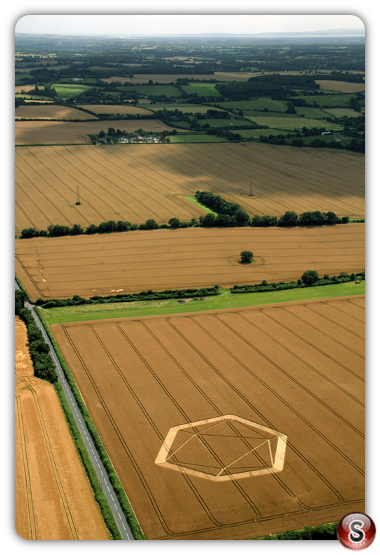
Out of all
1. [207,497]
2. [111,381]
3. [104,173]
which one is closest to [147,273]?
[111,381]

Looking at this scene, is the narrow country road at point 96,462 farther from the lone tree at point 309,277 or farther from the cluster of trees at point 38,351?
the lone tree at point 309,277

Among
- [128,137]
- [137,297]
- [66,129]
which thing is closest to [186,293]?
[137,297]

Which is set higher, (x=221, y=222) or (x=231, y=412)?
(x=221, y=222)

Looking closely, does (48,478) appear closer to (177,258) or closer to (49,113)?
(177,258)

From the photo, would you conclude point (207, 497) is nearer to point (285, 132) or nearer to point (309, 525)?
point (309, 525)

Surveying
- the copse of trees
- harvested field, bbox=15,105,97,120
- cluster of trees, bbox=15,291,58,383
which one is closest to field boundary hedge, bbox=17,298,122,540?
cluster of trees, bbox=15,291,58,383
